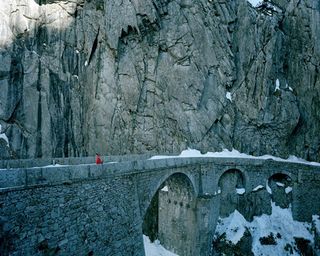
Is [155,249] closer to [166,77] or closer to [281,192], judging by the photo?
[281,192]

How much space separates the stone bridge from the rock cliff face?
264 inches

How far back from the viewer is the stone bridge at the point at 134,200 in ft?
41.4

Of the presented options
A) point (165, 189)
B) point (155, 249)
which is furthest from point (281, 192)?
point (155, 249)

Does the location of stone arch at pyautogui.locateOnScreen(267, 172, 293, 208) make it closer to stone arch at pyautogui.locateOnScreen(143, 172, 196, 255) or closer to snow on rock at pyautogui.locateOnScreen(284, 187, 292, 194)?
snow on rock at pyautogui.locateOnScreen(284, 187, 292, 194)

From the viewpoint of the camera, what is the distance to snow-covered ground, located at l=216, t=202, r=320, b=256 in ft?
106

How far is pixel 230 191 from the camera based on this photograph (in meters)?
36.0

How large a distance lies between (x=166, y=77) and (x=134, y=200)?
24835mm

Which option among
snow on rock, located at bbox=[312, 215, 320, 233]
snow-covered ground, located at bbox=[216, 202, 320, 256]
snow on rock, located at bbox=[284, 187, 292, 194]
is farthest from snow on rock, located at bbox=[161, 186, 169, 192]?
snow on rock, located at bbox=[312, 215, 320, 233]

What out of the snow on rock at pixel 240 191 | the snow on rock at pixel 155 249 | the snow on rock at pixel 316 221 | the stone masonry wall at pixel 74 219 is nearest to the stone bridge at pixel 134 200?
the stone masonry wall at pixel 74 219

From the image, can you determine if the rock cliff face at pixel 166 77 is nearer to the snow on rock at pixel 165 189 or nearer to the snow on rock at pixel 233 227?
the snow on rock at pixel 165 189

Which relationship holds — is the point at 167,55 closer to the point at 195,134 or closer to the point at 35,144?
the point at 195,134

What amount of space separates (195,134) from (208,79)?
8275mm

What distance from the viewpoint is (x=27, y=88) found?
3753 cm

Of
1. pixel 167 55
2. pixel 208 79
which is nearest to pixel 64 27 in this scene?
pixel 167 55
